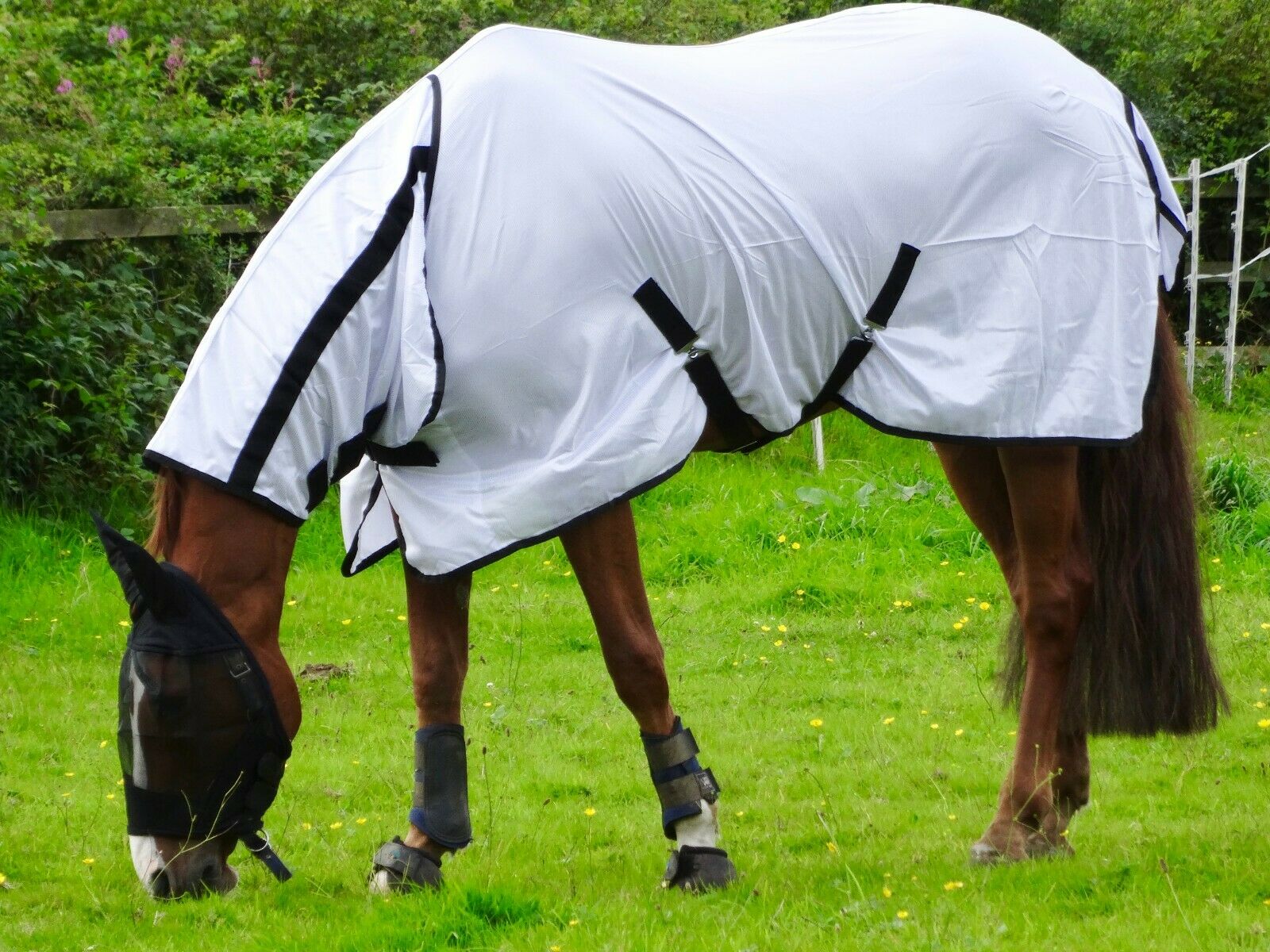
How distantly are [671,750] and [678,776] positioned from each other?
6 cm

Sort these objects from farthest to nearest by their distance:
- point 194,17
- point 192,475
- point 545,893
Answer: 1. point 194,17
2. point 545,893
3. point 192,475

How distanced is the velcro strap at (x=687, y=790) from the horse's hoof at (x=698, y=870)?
0.11 metres

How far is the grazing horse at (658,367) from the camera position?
9.43 ft

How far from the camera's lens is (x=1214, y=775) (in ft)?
14.1

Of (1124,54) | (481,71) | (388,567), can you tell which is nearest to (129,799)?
(481,71)

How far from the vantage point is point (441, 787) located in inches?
136

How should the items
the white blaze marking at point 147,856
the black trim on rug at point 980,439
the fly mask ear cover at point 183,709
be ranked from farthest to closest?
1. the black trim on rug at point 980,439
2. the white blaze marking at point 147,856
3. the fly mask ear cover at point 183,709

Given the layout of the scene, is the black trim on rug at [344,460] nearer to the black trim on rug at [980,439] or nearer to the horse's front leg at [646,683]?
the horse's front leg at [646,683]

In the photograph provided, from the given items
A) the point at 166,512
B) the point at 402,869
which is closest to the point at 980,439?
the point at 402,869

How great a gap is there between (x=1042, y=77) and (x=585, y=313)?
4.47 feet

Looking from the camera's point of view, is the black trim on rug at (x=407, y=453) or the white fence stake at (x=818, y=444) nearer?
the black trim on rug at (x=407, y=453)

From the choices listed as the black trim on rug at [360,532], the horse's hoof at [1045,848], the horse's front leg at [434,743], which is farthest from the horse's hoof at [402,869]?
the horse's hoof at [1045,848]

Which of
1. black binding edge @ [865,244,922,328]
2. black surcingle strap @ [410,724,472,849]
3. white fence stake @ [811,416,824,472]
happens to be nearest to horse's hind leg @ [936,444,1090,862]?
black binding edge @ [865,244,922,328]

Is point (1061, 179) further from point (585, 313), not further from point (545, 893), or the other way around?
point (545, 893)
